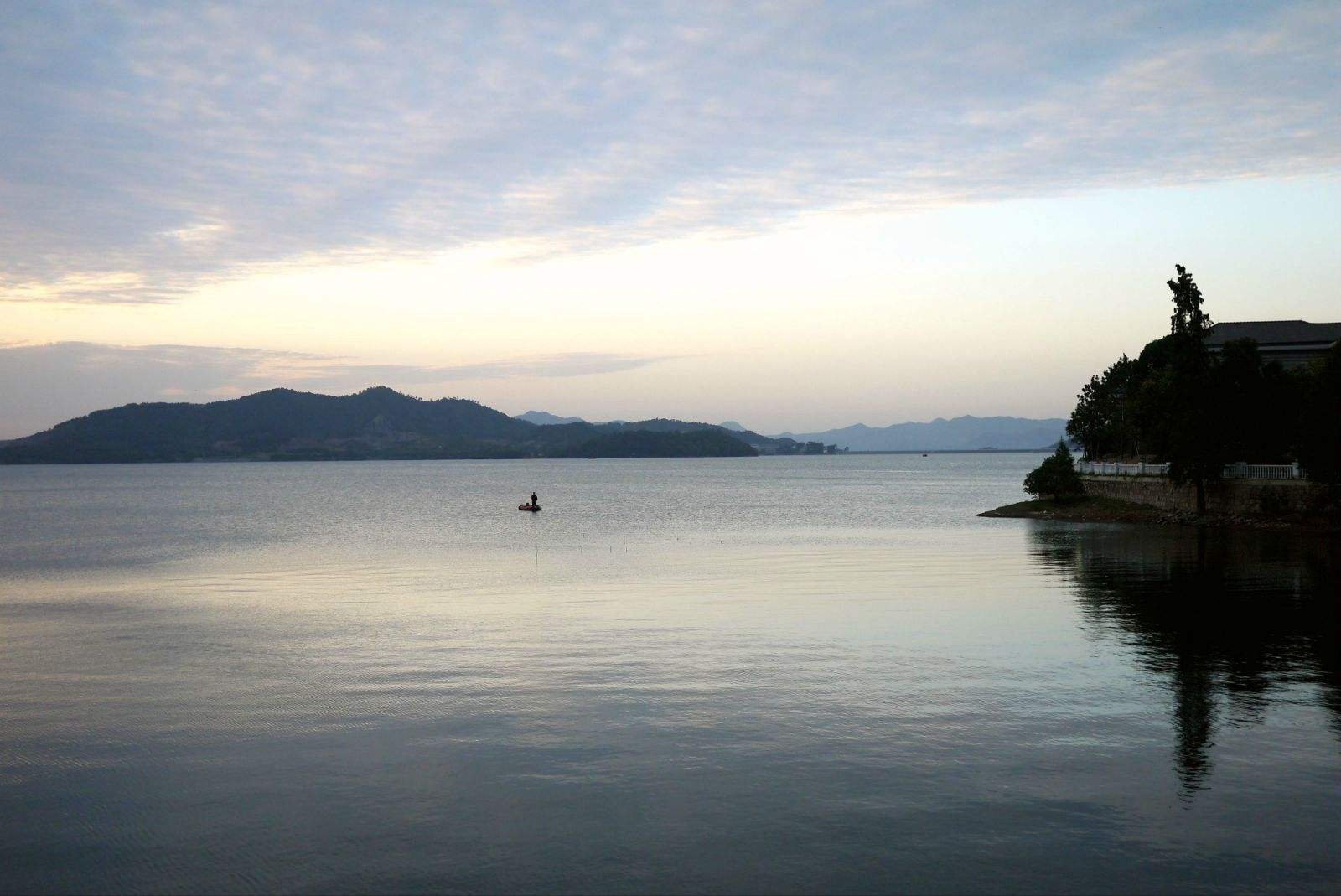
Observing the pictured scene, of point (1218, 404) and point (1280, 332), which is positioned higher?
point (1280, 332)

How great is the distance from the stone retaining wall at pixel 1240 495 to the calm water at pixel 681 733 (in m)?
19.9

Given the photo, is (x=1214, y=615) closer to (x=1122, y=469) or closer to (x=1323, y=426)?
(x=1323, y=426)

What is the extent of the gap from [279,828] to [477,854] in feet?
9.67

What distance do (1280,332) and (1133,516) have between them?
174ft

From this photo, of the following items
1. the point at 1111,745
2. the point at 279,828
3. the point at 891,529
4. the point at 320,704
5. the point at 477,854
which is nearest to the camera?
the point at 477,854

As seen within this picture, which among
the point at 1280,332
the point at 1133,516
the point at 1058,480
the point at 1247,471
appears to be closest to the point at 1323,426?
the point at 1247,471

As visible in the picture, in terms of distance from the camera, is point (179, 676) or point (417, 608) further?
point (417, 608)

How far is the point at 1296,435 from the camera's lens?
57719 millimetres

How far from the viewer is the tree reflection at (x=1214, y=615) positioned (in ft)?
61.0

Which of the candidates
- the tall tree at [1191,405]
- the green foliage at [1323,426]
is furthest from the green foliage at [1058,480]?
the green foliage at [1323,426]

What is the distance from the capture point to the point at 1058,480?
274 feet

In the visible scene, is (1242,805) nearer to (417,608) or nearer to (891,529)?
(417,608)

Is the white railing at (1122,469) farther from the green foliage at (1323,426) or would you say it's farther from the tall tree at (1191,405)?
the green foliage at (1323,426)

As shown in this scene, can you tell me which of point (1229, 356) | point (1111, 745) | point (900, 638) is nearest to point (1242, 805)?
point (1111, 745)
